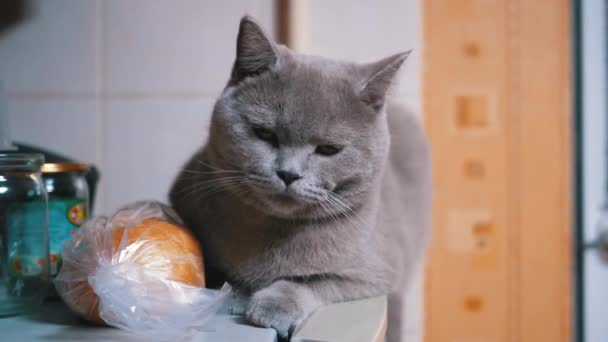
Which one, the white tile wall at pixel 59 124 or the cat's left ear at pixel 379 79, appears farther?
the white tile wall at pixel 59 124

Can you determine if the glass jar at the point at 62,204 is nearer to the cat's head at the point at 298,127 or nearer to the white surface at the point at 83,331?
the white surface at the point at 83,331

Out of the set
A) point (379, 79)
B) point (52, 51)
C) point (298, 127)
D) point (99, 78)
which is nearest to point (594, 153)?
point (379, 79)

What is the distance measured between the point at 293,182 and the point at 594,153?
1.34 meters

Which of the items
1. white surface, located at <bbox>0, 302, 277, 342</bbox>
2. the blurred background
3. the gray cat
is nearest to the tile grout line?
the gray cat

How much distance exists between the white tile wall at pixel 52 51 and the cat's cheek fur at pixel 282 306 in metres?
0.78

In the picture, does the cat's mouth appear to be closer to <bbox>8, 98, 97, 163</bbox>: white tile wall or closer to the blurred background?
<bbox>8, 98, 97, 163</bbox>: white tile wall

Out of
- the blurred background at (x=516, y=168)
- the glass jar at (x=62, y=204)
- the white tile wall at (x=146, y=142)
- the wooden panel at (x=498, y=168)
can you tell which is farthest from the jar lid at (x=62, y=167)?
the wooden panel at (x=498, y=168)

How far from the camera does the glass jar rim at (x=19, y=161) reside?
67cm

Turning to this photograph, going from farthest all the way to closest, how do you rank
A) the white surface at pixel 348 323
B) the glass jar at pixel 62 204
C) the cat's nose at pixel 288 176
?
the glass jar at pixel 62 204 < the cat's nose at pixel 288 176 < the white surface at pixel 348 323

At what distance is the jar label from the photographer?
77 centimetres

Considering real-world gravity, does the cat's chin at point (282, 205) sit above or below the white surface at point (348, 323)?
above

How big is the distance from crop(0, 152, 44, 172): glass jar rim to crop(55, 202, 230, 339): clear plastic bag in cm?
12

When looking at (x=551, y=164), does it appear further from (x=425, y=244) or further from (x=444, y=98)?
(x=425, y=244)

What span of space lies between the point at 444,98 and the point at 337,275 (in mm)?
1005
